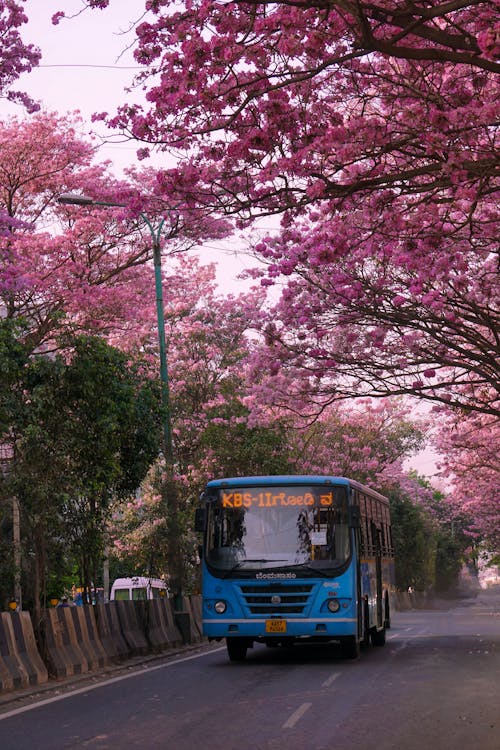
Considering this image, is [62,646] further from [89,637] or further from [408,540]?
[408,540]

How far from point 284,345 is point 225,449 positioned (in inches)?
397

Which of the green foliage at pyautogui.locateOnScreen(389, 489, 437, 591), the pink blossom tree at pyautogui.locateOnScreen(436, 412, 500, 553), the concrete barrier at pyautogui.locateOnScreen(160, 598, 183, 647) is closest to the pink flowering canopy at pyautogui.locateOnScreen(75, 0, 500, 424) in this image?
the concrete barrier at pyautogui.locateOnScreen(160, 598, 183, 647)

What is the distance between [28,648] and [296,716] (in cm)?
562

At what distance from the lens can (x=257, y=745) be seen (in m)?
10.5

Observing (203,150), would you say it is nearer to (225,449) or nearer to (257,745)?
(257,745)

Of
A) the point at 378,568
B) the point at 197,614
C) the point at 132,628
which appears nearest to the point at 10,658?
the point at 132,628

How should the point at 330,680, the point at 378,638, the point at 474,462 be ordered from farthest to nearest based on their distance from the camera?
the point at 474,462 < the point at 378,638 < the point at 330,680

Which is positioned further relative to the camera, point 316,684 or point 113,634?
point 113,634

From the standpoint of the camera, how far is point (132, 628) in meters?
22.4

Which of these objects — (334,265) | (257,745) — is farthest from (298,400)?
(257,745)

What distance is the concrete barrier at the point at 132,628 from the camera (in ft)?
71.3

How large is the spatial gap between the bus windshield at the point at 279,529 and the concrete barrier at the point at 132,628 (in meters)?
2.88

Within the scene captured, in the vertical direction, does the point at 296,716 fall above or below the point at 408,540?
below

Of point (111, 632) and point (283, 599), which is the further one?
point (111, 632)
